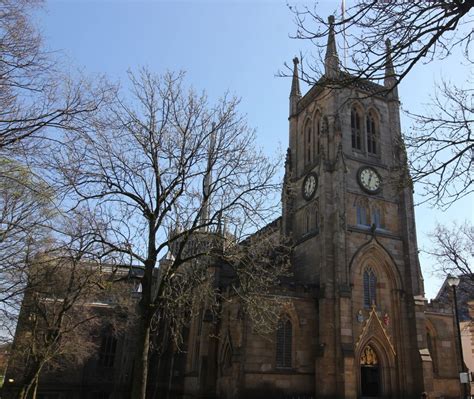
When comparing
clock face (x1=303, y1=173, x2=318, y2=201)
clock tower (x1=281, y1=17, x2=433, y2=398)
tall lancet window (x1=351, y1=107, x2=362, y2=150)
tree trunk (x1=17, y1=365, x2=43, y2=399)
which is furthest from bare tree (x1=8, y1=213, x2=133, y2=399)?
tall lancet window (x1=351, y1=107, x2=362, y2=150)

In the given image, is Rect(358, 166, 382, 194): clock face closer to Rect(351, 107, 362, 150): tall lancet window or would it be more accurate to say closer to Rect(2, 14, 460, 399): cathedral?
Rect(2, 14, 460, 399): cathedral

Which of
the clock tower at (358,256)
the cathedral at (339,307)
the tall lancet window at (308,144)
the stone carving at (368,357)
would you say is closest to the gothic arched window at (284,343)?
the cathedral at (339,307)

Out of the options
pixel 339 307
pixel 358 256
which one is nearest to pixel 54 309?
pixel 339 307

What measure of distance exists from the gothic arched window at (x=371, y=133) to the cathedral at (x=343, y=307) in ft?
0.32

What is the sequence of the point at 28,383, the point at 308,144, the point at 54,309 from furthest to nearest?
1. the point at 308,144
2. the point at 54,309
3. the point at 28,383

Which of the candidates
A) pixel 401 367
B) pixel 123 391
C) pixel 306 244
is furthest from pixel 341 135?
pixel 123 391

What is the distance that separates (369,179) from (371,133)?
4.75 meters

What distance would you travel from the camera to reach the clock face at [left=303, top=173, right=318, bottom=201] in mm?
32628

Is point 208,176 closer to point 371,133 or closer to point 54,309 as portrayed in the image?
point 54,309

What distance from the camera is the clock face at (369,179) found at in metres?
32.0

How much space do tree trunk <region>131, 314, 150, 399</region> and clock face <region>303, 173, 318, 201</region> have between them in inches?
880

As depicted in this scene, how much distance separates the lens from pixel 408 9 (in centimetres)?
640

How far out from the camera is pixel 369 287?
29.8 metres

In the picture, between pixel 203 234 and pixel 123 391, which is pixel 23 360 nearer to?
pixel 123 391
